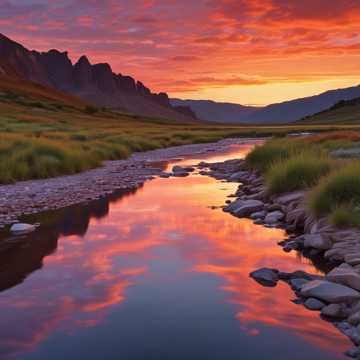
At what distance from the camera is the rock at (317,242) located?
9.78 m

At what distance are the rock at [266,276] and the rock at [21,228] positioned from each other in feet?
18.2

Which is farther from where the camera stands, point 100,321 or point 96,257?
point 96,257

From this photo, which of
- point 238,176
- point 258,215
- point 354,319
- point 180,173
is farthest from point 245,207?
point 180,173

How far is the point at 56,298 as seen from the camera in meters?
7.44

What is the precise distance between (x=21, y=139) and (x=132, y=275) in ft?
58.5

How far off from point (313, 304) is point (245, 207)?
6794mm

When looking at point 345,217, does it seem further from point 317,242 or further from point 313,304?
point 313,304

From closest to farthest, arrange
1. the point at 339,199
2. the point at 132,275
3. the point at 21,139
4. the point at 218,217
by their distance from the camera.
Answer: the point at 132,275 → the point at 339,199 → the point at 218,217 → the point at 21,139

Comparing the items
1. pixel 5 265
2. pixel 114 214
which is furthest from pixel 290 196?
pixel 5 265

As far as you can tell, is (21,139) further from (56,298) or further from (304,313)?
(304,313)

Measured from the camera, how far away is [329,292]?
717cm

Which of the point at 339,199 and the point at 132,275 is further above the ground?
the point at 339,199

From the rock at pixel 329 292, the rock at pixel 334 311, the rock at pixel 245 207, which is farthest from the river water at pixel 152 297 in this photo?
the rock at pixel 245 207

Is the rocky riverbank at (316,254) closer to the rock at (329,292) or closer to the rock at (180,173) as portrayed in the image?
the rock at (329,292)
